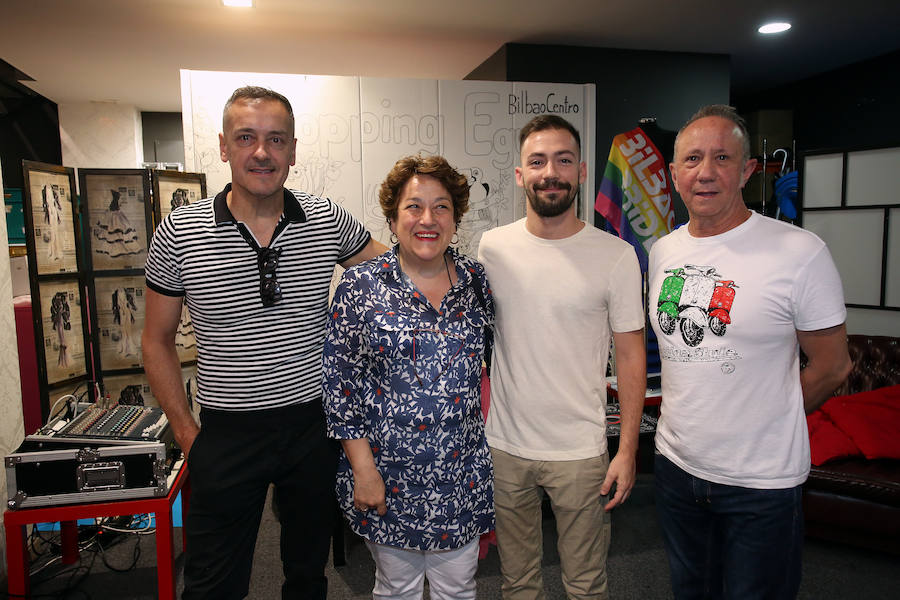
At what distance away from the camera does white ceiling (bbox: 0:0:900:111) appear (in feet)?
12.4

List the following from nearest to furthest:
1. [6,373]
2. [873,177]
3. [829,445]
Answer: [6,373] < [829,445] < [873,177]

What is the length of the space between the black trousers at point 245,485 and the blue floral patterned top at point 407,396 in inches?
6.0

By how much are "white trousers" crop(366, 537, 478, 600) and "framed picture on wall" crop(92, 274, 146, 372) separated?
2.06m

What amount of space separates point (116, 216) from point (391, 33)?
2.48 meters

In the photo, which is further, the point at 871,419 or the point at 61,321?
the point at 871,419

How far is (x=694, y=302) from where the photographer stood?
4.96 ft

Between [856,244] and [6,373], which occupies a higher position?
[856,244]

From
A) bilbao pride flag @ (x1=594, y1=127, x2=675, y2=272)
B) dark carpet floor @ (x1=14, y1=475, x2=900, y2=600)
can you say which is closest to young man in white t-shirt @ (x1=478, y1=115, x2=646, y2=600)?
dark carpet floor @ (x1=14, y1=475, x2=900, y2=600)

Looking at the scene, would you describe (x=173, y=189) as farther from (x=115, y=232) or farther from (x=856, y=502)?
(x=856, y=502)

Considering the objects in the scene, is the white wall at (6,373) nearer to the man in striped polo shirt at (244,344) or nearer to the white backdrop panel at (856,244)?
the man in striped polo shirt at (244,344)

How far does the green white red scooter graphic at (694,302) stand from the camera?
146 centimetres

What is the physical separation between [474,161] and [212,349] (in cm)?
309

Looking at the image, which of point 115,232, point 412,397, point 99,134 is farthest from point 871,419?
point 99,134

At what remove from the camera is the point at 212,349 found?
5.07ft
